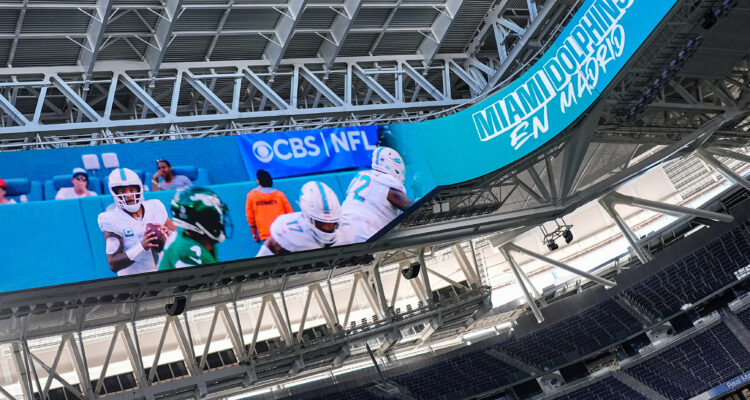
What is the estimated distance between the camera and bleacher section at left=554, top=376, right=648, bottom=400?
37656mm

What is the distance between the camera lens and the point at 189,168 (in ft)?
75.9

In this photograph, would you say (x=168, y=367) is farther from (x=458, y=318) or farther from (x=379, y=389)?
(x=458, y=318)

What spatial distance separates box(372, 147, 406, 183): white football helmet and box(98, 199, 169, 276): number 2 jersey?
20.9 ft

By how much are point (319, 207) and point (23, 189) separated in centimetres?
742

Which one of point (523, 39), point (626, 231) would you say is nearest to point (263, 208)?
point (523, 39)

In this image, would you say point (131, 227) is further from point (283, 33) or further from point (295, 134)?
point (283, 33)

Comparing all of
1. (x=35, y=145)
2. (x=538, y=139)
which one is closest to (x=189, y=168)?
(x=35, y=145)

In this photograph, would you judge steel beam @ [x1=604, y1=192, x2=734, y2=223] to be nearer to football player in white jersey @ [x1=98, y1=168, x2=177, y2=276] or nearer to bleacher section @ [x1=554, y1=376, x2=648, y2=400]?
bleacher section @ [x1=554, y1=376, x2=648, y2=400]

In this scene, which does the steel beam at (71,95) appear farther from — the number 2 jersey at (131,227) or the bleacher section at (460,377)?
the bleacher section at (460,377)

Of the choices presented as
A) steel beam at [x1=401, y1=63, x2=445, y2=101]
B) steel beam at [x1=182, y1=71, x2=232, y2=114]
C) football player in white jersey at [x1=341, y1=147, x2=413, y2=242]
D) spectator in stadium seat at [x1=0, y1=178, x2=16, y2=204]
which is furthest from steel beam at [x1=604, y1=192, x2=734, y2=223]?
spectator in stadium seat at [x1=0, y1=178, x2=16, y2=204]

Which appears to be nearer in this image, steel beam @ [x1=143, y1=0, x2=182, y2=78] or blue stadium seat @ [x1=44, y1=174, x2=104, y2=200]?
blue stadium seat @ [x1=44, y1=174, x2=104, y2=200]

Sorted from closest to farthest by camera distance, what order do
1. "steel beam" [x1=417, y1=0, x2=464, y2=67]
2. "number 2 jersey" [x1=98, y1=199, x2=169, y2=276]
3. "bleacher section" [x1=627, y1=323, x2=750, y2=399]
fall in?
"number 2 jersey" [x1=98, y1=199, x2=169, y2=276], "steel beam" [x1=417, y1=0, x2=464, y2=67], "bleacher section" [x1=627, y1=323, x2=750, y2=399]

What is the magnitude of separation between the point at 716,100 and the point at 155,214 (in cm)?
2193

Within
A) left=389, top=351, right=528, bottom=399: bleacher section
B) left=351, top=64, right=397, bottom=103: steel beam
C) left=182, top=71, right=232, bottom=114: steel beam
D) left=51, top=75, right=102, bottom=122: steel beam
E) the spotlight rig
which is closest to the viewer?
left=51, top=75, right=102, bottom=122: steel beam
